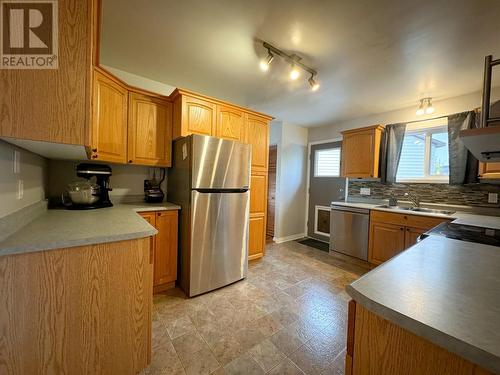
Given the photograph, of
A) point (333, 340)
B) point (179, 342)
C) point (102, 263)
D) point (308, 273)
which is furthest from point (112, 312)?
point (308, 273)

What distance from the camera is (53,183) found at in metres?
2.07

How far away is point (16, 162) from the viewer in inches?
48.1

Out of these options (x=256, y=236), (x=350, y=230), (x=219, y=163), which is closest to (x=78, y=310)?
(x=219, y=163)

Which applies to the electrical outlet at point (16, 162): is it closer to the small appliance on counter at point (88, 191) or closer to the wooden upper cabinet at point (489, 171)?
the small appliance on counter at point (88, 191)

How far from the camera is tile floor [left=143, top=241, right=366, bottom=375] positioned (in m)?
1.36

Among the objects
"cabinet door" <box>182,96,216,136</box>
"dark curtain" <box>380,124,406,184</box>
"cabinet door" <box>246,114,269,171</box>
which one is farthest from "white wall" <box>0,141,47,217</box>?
"dark curtain" <box>380,124,406,184</box>

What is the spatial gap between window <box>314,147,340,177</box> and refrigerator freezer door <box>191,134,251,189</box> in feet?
7.70

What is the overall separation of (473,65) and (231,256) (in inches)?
123

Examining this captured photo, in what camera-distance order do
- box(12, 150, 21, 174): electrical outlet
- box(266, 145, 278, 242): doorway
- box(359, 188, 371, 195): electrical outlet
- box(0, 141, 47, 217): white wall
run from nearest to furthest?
box(0, 141, 47, 217): white wall → box(12, 150, 21, 174): electrical outlet → box(359, 188, 371, 195): electrical outlet → box(266, 145, 278, 242): doorway

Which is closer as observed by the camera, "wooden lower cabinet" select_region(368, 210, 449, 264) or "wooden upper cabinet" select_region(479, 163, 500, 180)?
"wooden upper cabinet" select_region(479, 163, 500, 180)

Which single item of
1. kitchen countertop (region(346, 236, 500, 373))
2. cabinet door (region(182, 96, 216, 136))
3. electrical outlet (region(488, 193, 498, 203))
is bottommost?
kitchen countertop (region(346, 236, 500, 373))

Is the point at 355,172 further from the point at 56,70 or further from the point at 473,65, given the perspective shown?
the point at 56,70

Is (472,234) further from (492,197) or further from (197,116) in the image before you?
(197,116)

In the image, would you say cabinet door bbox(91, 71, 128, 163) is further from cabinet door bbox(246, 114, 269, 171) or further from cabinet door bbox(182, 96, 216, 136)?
cabinet door bbox(246, 114, 269, 171)
